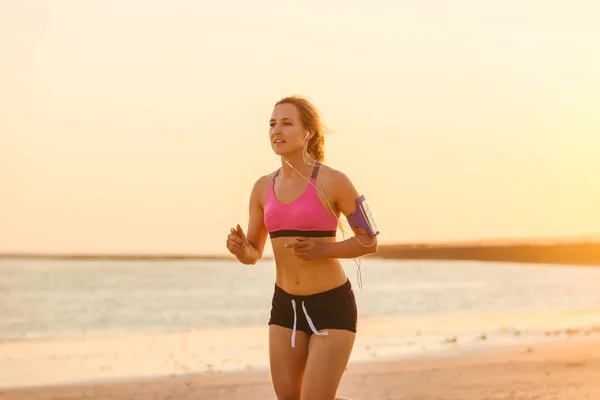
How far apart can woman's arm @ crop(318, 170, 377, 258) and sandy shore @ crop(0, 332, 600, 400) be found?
17.2 ft

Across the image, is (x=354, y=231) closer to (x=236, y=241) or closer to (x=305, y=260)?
(x=305, y=260)

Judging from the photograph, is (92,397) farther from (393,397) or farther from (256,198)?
(256,198)

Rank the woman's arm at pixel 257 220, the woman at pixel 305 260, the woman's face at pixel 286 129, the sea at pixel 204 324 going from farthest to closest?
the sea at pixel 204 324
the woman's arm at pixel 257 220
the woman's face at pixel 286 129
the woman at pixel 305 260

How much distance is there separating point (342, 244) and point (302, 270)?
11.6 inches

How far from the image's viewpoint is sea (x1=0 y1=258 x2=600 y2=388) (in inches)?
560

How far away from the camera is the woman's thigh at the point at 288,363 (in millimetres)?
4855

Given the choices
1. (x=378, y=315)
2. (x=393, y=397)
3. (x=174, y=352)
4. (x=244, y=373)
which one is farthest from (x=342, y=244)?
(x=378, y=315)

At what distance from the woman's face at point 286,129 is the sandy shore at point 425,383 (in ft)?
18.0

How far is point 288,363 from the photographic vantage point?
15.9ft

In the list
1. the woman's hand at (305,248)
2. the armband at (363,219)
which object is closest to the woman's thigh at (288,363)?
the woman's hand at (305,248)

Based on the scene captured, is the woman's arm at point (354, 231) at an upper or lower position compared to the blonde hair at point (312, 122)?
lower

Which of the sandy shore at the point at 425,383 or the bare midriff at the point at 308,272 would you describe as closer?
the bare midriff at the point at 308,272

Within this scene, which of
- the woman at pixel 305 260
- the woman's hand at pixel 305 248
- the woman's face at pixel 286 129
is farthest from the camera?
the woman's face at pixel 286 129

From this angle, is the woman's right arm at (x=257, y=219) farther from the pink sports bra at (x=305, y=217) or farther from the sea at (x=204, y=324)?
the sea at (x=204, y=324)
